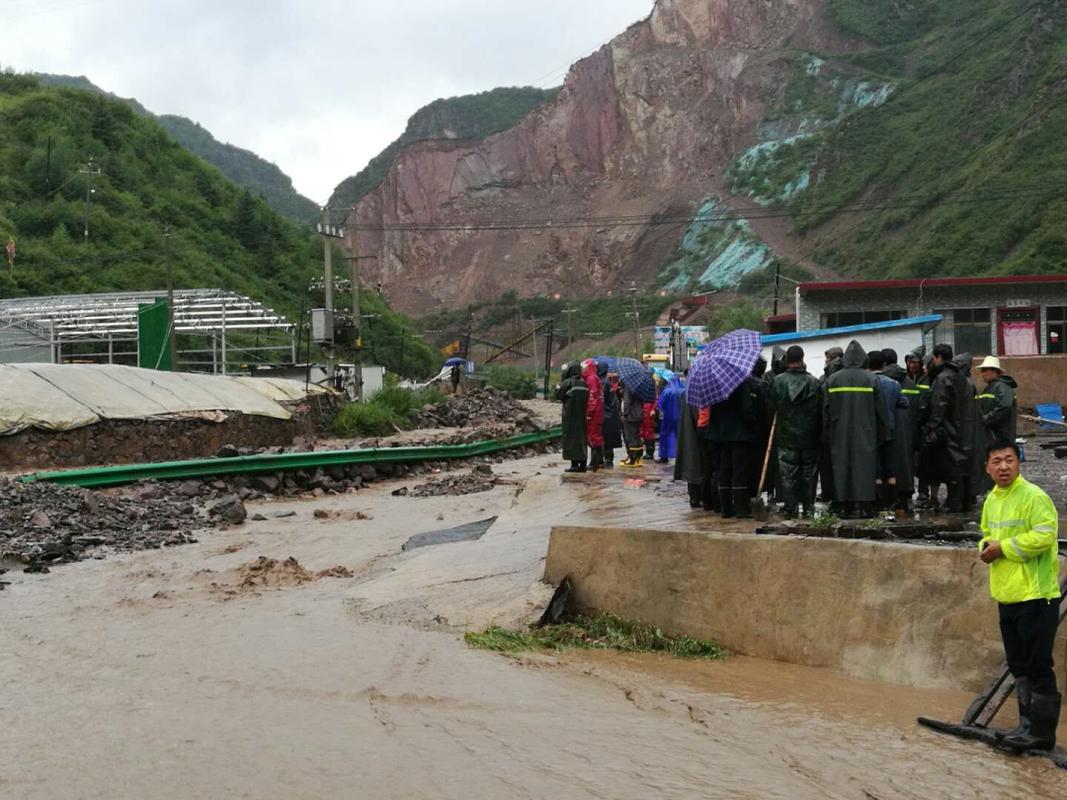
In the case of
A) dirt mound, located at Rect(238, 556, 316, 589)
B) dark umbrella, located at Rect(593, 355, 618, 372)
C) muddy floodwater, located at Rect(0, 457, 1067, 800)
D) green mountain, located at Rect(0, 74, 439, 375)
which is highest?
green mountain, located at Rect(0, 74, 439, 375)

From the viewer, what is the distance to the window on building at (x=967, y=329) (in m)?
32.8

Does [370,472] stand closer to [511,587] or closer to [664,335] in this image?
[511,587]

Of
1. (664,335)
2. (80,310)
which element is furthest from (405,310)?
(80,310)

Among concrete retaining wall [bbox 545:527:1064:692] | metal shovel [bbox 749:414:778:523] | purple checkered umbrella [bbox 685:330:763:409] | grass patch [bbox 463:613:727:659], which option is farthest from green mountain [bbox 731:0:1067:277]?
grass patch [bbox 463:613:727:659]

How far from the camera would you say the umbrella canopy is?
53.8 ft

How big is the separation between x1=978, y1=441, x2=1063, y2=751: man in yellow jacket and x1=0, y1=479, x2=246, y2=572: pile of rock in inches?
365

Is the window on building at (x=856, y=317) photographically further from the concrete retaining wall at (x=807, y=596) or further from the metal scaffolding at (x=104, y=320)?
the concrete retaining wall at (x=807, y=596)

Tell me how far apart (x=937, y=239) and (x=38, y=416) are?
192 ft

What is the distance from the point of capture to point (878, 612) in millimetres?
6887

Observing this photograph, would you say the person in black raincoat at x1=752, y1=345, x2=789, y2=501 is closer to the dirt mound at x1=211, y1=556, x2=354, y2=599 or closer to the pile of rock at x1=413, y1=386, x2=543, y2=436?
the dirt mound at x1=211, y1=556, x2=354, y2=599

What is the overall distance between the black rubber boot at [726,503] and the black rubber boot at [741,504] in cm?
4

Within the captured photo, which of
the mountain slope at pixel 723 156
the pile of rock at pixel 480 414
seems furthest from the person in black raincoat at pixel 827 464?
the mountain slope at pixel 723 156

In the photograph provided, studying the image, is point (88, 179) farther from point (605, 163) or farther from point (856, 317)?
point (605, 163)

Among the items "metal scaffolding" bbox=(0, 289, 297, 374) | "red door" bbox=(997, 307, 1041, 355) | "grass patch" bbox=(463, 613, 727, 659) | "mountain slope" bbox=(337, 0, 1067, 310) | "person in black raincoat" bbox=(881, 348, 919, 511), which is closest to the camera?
"grass patch" bbox=(463, 613, 727, 659)
